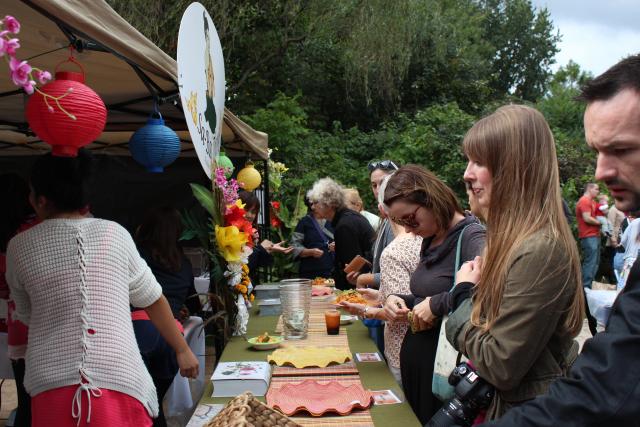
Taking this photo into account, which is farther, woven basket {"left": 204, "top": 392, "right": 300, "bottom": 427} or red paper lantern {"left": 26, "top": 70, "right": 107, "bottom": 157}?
red paper lantern {"left": 26, "top": 70, "right": 107, "bottom": 157}

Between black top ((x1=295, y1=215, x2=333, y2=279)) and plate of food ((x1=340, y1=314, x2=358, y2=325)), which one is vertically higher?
plate of food ((x1=340, y1=314, x2=358, y2=325))

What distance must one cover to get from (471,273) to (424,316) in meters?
0.54

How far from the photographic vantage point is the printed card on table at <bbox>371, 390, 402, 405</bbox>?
2.10 meters

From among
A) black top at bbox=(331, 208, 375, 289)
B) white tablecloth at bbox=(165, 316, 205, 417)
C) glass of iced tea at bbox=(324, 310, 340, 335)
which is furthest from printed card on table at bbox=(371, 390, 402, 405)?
black top at bbox=(331, 208, 375, 289)

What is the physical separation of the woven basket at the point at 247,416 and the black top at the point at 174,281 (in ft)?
6.27

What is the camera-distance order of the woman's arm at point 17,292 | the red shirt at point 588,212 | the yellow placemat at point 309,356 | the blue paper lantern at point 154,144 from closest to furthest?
the woman's arm at point 17,292, the yellow placemat at point 309,356, the blue paper lantern at point 154,144, the red shirt at point 588,212

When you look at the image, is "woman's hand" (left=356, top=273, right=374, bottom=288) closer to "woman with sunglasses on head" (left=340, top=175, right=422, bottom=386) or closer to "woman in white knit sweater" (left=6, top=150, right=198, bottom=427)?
"woman with sunglasses on head" (left=340, top=175, right=422, bottom=386)

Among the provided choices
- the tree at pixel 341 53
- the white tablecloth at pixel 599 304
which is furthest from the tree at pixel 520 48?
the white tablecloth at pixel 599 304

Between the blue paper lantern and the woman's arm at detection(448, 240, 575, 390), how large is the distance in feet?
7.82

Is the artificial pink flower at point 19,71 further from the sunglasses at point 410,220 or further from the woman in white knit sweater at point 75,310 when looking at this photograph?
the sunglasses at point 410,220

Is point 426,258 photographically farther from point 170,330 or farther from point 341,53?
point 341,53

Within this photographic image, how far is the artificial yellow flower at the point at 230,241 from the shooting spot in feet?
10.9

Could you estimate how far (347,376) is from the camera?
2416 mm

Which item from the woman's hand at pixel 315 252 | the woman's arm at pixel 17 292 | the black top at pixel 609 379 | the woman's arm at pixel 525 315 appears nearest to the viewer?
the black top at pixel 609 379
